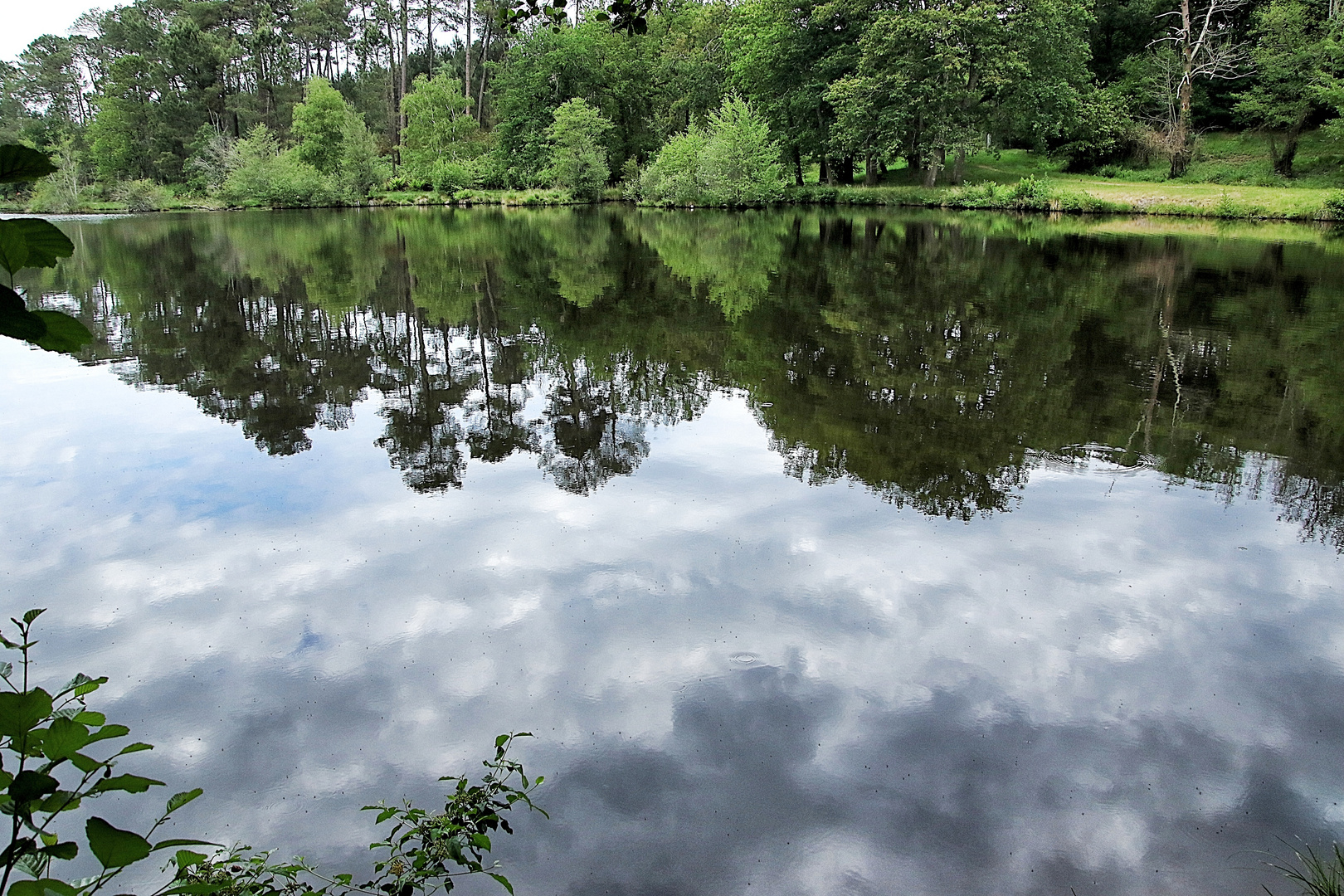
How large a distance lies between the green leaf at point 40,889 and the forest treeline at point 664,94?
28053 mm

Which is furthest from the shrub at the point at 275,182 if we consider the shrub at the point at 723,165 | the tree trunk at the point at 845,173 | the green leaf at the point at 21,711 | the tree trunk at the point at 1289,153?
the green leaf at the point at 21,711

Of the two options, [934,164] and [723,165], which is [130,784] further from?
[934,164]

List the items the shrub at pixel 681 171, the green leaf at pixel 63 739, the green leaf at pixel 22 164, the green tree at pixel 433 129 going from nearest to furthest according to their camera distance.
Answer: the green leaf at pixel 22 164 → the green leaf at pixel 63 739 → the shrub at pixel 681 171 → the green tree at pixel 433 129

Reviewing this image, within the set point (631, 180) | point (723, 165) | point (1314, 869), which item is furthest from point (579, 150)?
point (1314, 869)

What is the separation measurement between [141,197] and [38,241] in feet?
212

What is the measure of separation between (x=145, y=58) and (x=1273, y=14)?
7214cm

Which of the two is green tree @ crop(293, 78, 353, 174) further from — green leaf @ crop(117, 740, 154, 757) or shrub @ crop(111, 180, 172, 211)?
green leaf @ crop(117, 740, 154, 757)

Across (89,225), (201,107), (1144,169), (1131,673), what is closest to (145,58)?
(201,107)

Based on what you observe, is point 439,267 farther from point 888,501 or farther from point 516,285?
point 888,501

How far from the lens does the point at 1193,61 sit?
40.5 m

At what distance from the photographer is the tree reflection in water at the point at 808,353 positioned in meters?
7.81

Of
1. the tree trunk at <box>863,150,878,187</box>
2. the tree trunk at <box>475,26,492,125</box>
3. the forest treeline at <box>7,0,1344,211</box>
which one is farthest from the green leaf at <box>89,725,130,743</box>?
the tree trunk at <box>475,26,492,125</box>

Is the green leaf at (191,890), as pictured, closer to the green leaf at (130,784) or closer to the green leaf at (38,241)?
the green leaf at (130,784)

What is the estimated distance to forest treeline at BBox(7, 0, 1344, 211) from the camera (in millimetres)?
38562
